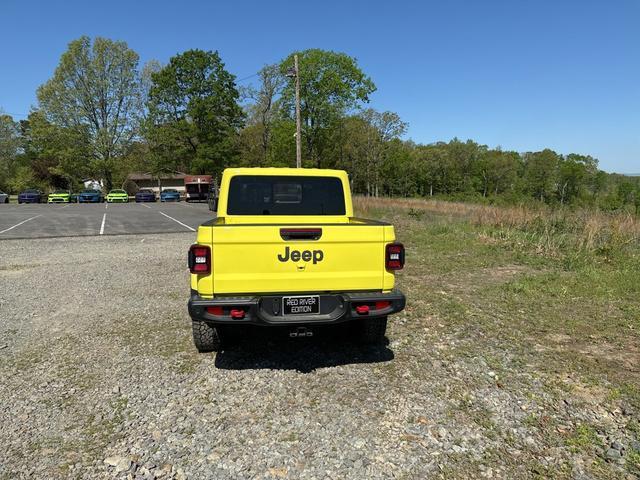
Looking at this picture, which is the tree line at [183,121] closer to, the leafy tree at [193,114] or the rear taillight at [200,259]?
the leafy tree at [193,114]

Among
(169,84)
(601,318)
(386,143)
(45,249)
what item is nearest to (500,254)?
(601,318)

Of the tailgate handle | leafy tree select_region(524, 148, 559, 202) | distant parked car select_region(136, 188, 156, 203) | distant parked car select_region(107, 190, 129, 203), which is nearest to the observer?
the tailgate handle

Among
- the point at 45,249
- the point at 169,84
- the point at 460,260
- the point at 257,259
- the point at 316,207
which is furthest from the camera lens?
the point at 169,84

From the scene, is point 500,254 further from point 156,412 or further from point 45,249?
point 45,249

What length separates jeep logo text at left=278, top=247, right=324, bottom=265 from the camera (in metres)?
3.59

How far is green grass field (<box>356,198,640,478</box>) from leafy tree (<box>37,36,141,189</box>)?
46.8m

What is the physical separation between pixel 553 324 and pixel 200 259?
4.35 metres

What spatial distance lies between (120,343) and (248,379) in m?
1.79

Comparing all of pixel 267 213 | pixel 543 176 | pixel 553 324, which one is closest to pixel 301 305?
pixel 267 213

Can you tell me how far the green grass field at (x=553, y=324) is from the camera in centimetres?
299

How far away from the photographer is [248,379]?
3783mm

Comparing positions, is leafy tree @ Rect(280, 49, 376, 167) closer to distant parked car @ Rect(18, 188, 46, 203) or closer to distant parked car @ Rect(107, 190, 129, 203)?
distant parked car @ Rect(107, 190, 129, 203)

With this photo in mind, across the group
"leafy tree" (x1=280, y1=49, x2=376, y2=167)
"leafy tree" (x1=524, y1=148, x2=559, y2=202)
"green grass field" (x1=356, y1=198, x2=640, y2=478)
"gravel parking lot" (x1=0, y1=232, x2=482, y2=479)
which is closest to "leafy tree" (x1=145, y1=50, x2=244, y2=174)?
"leafy tree" (x1=280, y1=49, x2=376, y2=167)

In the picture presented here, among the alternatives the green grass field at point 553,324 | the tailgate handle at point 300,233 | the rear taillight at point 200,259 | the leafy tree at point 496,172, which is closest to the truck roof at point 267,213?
the tailgate handle at point 300,233
